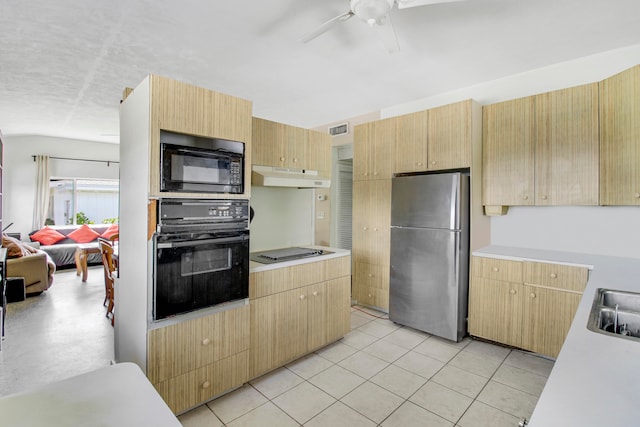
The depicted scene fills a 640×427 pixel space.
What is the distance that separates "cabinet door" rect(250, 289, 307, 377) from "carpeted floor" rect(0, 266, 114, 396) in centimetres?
135

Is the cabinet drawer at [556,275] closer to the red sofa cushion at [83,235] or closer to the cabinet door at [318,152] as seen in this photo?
the cabinet door at [318,152]

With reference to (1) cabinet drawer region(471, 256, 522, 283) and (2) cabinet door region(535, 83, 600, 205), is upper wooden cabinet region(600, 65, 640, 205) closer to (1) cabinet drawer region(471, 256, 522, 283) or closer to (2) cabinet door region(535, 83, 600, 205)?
(2) cabinet door region(535, 83, 600, 205)

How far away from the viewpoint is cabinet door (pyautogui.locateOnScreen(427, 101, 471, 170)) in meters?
3.11

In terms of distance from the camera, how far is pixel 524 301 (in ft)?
9.20

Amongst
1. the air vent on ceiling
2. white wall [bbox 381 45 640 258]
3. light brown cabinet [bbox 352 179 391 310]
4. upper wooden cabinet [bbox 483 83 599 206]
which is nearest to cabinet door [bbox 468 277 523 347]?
white wall [bbox 381 45 640 258]

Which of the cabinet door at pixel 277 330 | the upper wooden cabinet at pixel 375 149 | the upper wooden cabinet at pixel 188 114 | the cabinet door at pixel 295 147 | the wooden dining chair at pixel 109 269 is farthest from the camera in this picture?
the upper wooden cabinet at pixel 375 149

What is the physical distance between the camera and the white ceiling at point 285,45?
7.30ft

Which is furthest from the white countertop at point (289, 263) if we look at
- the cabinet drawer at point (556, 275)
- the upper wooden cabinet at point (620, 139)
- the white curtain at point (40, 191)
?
the white curtain at point (40, 191)

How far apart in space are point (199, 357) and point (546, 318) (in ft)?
9.13

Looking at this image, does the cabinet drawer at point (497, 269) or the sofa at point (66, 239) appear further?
the sofa at point (66, 239)

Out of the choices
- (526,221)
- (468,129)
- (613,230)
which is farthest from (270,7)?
(613,230)

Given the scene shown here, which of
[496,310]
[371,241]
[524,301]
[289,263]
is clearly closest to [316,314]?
[289,263]

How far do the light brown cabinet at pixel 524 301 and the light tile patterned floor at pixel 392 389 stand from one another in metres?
0.17

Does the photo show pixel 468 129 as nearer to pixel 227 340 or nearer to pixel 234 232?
pixel 234 232
